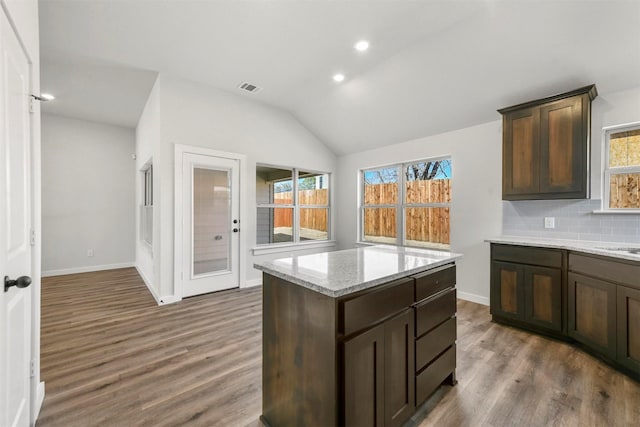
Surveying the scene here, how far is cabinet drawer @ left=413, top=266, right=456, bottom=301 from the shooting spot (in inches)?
65.9

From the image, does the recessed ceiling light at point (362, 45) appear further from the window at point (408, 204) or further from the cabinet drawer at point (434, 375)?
the cabinet drawer at point (434, 375)

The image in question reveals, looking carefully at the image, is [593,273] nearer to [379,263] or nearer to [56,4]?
[379,263]

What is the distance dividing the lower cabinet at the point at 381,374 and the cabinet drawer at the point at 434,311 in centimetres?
10

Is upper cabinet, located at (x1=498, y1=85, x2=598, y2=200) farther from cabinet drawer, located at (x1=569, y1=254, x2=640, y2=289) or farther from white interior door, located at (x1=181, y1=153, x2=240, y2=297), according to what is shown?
white interior door, located at (x1=181, y1=153, x2=240, y2=297)

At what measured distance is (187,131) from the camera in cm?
382

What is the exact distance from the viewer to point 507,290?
300 centimetres

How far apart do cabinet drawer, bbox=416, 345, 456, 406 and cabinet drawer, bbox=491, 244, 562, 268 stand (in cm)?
154

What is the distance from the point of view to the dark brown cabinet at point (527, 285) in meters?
2.69

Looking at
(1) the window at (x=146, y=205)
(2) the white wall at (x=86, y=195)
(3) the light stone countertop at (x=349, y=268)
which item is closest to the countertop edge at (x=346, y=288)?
(3) the light stone countertop at (x=349, y=268)

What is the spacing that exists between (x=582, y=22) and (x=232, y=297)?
4721 millimetres

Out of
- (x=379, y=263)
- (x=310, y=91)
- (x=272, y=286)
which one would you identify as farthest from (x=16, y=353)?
(x=310, y=91)

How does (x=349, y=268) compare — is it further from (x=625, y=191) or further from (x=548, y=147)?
(x=625, y=191)

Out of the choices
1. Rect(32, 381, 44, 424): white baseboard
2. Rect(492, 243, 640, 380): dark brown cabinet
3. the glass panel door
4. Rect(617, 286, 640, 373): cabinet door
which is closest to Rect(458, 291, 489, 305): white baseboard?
Rect(492, 243, 640, 380): dark brown cabinet

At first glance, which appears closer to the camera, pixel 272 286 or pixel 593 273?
pixel 272 286
